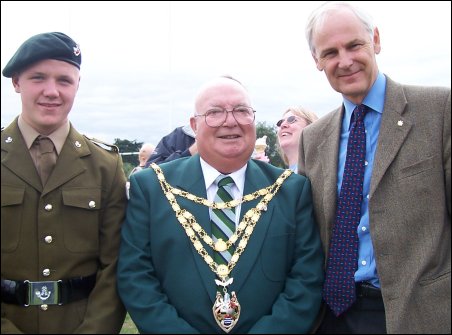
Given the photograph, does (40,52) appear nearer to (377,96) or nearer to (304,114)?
(377,96)

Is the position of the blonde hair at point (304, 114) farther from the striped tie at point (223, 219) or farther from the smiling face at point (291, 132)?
the striped tie at point (223, 219)

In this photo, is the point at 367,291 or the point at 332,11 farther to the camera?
the point at 332,11

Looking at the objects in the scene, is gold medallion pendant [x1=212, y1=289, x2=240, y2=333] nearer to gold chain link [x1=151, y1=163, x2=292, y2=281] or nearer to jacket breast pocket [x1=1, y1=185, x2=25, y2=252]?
gold chain link [x1=151, y1=163, x2=292, y2=281]

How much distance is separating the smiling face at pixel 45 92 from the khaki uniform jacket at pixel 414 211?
1.52m

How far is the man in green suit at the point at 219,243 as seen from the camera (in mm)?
2508

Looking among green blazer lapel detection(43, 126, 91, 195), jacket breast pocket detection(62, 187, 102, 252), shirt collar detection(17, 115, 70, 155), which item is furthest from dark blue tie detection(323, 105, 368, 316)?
shirt collar detection(17, 115, 70, 155)

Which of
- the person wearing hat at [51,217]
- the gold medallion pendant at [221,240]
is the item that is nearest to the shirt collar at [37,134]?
the person wearing hat at [51,217]

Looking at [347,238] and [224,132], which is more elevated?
[224,132]

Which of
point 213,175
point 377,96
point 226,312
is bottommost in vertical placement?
point 226,312

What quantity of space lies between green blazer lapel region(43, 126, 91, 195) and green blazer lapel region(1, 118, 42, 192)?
2.8 inches

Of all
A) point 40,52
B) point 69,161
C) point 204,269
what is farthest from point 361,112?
point 40,52

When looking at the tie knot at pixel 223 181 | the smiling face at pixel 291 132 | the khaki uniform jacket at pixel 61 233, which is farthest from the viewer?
the smiling face at pixel 291 132

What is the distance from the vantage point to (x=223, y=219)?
107 inches

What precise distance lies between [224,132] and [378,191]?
2.67 feet
